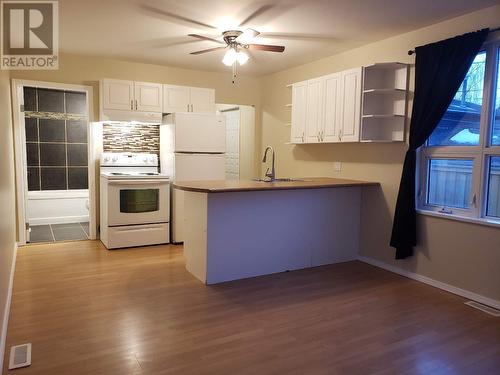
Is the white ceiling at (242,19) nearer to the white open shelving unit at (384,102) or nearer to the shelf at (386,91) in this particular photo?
the white open shelving unit at (384,102)

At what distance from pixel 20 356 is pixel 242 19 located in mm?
3055

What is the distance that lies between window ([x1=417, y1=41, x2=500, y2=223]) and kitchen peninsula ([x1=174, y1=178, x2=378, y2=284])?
760mm

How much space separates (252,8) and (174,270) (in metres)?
2.59

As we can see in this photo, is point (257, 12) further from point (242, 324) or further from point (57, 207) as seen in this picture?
point (57, 207)

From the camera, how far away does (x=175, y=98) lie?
508 cm

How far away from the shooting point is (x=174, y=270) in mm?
3850

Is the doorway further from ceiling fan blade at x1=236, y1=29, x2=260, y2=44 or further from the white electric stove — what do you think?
ceiling fan blade at x1=236, y1=29, x2=260, y2=44

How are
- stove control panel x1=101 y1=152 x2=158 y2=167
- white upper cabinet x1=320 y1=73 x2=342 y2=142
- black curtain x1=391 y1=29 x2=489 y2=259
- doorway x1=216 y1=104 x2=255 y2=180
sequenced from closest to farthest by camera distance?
black curtain x1=391 y1=29 x2=489 y2=259
white upper cabinet x1=320 y1=73 x2=342 y2=142
stove control panel x1=101 y1=152 x2=158 y2=167
doorway x1=216 y1=104 x2=255 y2=180

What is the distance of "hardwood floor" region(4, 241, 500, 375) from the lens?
2191 millimetres

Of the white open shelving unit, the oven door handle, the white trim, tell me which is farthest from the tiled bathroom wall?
the white open shelving unit

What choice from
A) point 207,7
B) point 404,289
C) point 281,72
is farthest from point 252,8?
point 404,289

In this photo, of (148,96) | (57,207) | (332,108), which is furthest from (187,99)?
(57,207)

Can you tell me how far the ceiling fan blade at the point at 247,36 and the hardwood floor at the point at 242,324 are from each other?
7.72ft

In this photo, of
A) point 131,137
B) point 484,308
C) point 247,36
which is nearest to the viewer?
point 484,308
